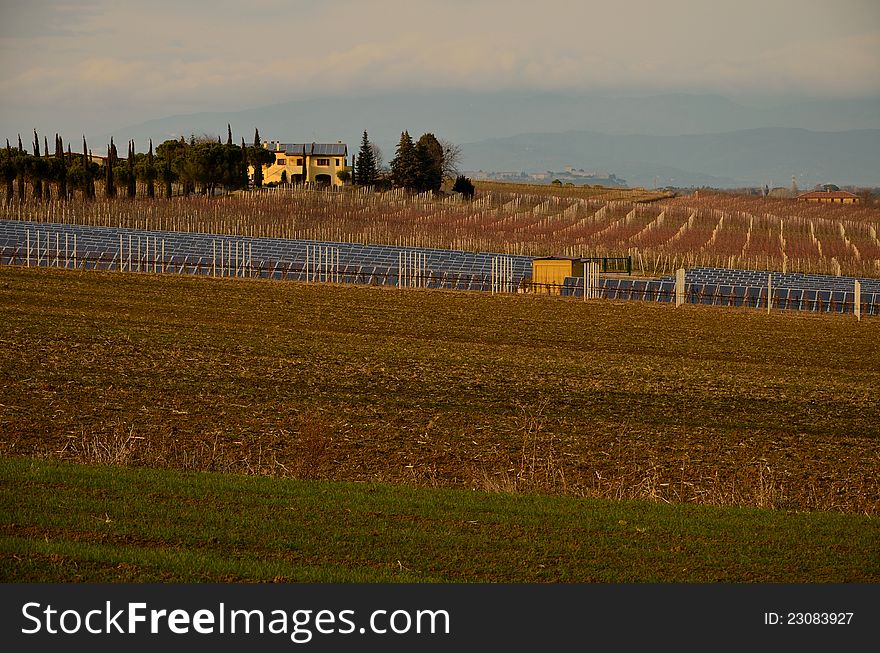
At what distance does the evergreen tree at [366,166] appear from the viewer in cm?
11162

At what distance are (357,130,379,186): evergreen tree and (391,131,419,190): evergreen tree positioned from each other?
219 inches

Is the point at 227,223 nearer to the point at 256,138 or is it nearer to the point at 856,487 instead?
the point at 256,138

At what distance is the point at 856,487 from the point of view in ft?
46.9

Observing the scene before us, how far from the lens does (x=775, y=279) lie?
55438mm

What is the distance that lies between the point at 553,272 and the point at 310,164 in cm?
8394

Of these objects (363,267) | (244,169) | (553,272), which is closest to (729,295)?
(553,272)

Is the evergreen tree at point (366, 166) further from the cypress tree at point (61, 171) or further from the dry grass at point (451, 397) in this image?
the dry grass at point (451, 397)

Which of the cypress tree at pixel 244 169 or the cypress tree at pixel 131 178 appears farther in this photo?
the cypress tree at pixel 244 169

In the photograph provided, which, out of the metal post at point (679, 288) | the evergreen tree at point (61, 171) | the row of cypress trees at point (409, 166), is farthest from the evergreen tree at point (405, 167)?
the metal post at point (679, 288)

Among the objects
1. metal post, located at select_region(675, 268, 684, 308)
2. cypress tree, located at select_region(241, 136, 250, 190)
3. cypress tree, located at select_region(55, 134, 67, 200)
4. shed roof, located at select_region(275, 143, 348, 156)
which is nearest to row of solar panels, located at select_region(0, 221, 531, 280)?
metal post, located at select_region(675, 268, 684, 308)

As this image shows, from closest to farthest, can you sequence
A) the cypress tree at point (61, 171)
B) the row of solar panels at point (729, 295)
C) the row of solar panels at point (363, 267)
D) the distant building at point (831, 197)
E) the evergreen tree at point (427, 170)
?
the row of solar panels at point (729, 295)
the row of solar panels at point (363, 267)
the cypress tree at point (61, 171)
the evergreen tree at point (427, 170)
the distant building at point (831, 197)

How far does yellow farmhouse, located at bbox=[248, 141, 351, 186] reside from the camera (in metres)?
127

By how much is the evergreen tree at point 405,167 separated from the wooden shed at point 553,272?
187ft

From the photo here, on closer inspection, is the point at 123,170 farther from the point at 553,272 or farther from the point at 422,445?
the point at 422,445
